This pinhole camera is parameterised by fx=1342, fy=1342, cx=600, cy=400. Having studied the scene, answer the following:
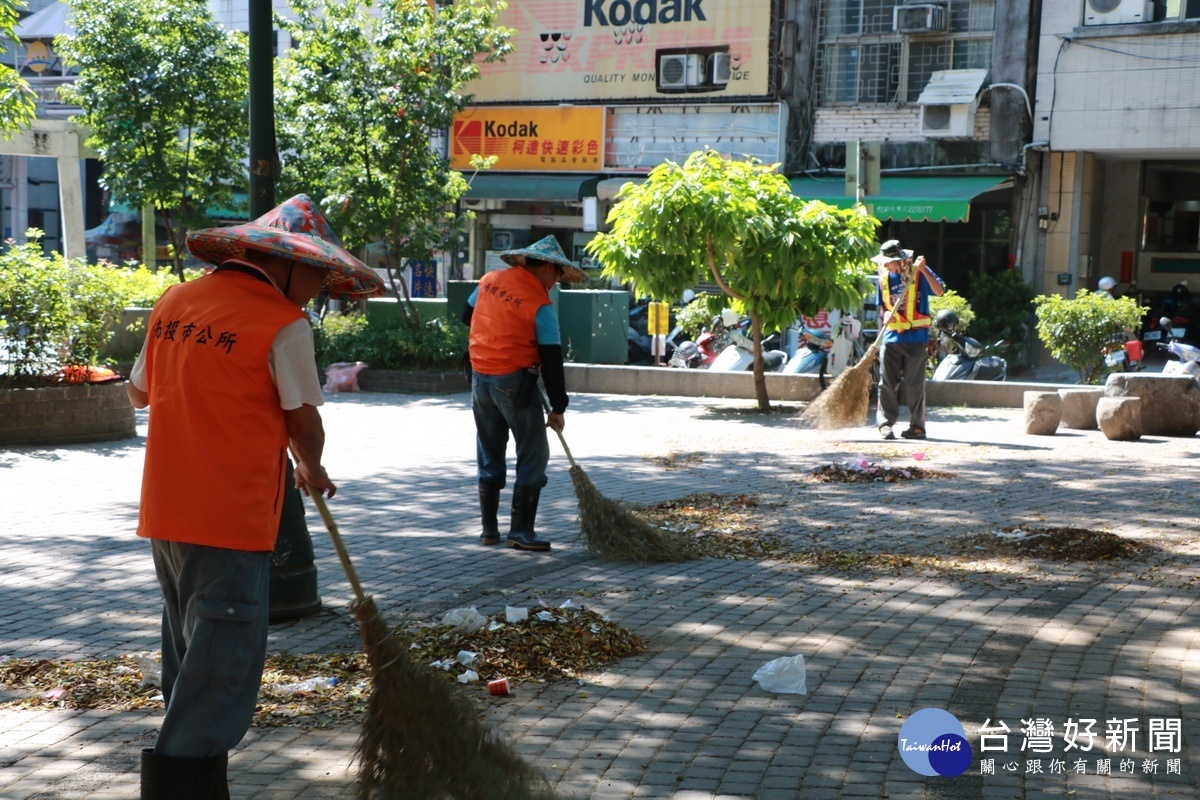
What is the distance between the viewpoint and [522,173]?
995 inches

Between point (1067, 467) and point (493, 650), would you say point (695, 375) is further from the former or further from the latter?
point (493, 650)

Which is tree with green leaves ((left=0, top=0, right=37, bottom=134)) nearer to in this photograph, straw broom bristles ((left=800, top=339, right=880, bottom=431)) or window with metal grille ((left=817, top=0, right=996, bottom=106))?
straw broom bristles ((left=800, top=339, right=880, bottom=431))

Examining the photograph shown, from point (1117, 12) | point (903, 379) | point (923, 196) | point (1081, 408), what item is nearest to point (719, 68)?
point (923, 196)

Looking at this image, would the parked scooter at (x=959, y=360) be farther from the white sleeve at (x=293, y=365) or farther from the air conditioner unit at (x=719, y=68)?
the white sleeve at (x=293, y=365)

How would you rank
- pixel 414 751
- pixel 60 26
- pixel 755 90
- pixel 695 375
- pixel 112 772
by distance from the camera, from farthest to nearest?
pixel 60 26
pixel 755 90
pixel 695 375
pixel 112 772
pixel 414 751

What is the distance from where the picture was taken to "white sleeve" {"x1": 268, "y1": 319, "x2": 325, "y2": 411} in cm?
351

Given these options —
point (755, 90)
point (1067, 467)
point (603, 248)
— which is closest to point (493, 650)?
point (1067, 467)

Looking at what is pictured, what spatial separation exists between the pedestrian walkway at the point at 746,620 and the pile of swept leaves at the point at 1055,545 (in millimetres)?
124

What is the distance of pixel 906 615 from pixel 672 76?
62.1 feet

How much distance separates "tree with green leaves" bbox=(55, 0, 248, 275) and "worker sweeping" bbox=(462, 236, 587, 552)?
12.7 meters

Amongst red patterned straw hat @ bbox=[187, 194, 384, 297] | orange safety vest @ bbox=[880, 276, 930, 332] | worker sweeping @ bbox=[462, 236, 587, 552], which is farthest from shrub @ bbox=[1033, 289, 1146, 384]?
red patterned straw hat @ bbox=[187, 194, 384, 297]

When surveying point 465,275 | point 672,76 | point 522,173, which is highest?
point 672,76

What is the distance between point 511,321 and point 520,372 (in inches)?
11.3

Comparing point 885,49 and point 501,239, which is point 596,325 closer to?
point 885,49
